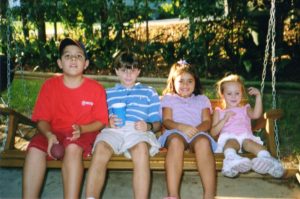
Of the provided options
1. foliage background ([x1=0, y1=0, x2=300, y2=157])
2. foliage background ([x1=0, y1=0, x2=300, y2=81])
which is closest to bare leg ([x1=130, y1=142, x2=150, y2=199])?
foliage background ([x1=0, y1=0, x2=300, y2=157])

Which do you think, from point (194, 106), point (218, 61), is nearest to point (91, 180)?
point (194, 106)

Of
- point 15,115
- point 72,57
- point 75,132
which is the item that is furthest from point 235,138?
point 15,115

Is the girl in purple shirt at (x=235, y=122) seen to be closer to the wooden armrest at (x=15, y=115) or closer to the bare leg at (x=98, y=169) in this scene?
the bare leg at (x=98, y=169)

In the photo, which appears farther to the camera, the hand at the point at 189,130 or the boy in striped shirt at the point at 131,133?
the hand at the point at 189,130

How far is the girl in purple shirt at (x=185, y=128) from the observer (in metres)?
3.23

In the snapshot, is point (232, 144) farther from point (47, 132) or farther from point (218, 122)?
point (47, 132)

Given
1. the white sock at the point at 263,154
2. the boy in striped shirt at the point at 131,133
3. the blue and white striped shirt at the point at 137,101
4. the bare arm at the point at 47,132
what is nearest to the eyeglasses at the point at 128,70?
the boy in striped shirt at the point at 131,133

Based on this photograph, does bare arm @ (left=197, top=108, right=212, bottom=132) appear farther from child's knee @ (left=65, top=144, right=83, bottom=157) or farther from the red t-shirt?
child's knee @ (left=65, top=144, right=83, bottom=157)

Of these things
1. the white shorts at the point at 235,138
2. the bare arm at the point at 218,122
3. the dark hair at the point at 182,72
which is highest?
the dark hair at the point at 182,72

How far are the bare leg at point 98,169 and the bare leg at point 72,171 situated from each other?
2.7 inches

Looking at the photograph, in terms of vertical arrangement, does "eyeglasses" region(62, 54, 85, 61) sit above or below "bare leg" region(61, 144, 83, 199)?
above

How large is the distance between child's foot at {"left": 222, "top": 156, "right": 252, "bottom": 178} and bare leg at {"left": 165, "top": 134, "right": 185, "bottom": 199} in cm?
32

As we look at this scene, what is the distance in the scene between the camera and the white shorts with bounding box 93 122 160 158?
3346mm

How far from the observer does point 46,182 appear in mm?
4070
